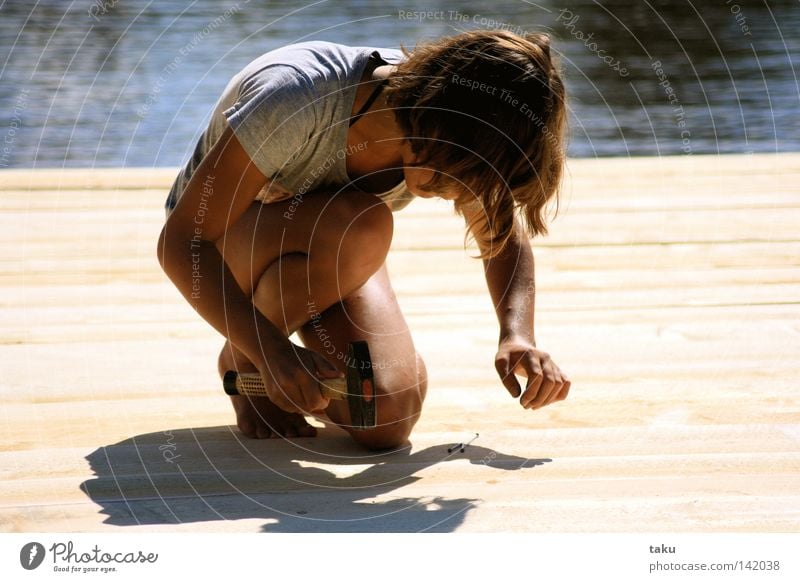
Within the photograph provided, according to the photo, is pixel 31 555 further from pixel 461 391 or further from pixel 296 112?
pixel 461 391

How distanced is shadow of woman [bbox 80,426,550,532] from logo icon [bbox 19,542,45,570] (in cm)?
11

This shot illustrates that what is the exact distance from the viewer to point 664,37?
6.45m

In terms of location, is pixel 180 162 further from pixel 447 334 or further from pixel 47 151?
pixel 447 334

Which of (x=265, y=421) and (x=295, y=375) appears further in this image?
(x=265, y=421)

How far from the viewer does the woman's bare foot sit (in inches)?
71.9

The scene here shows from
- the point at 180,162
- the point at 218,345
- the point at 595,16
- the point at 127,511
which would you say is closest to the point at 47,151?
the point at 180,162

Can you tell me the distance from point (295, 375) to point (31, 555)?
389 millimetres

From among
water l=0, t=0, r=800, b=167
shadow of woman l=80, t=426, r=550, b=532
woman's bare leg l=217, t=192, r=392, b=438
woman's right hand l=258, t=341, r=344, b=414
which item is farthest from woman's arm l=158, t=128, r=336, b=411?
water l=0, t=0, r=800, b=167

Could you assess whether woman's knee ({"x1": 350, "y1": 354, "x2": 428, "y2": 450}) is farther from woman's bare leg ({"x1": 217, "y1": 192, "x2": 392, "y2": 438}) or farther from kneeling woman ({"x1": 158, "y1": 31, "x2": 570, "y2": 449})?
woman's bare leg ({"x1": 217, "y1": 192, "x2": 392, "y2": 438})

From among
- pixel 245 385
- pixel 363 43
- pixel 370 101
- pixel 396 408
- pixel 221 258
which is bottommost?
pixel 363 43

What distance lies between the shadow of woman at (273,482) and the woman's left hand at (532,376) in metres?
0.15

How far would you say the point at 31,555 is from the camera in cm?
134

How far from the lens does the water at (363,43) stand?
457 cm

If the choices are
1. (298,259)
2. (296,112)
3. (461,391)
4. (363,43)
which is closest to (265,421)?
(298,259)
